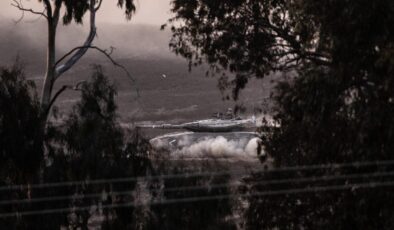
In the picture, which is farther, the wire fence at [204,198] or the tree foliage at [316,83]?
the wire fence at [204,198]

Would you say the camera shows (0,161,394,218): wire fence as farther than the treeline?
No

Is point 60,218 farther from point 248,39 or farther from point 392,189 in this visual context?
point 392,189

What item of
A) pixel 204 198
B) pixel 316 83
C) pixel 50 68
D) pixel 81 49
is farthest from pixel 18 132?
pixel 316 83

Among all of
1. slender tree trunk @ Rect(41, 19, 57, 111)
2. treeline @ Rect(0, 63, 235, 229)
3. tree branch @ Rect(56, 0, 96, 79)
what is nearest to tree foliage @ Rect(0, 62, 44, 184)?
treeline @ Rect(0, 63, 235, 229)

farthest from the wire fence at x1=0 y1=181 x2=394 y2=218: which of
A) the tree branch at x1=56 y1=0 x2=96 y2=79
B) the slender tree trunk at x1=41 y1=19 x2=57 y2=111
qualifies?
→ the tree branch at x1=56 y1=0 x2=96 y2=79

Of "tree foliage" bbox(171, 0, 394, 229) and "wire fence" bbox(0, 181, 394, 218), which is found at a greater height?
"tree foliage" bbox(171, 0, 394, 229)

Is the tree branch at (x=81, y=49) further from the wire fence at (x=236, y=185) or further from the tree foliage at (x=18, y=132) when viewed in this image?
the wire fence at (x=236, y=185)

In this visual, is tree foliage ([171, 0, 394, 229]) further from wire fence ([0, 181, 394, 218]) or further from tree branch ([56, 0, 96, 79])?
tree branch ([56, 0, 96, 79])

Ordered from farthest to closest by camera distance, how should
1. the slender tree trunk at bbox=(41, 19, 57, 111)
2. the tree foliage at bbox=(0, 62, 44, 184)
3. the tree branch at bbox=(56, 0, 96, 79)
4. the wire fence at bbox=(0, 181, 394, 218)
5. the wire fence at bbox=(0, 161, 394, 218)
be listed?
the tree branch at bbox=(56, 0, 96, 79) < the slender tree trunk at bbox=(41, 19, 57, 111) < the tree foliage at bbox=(0, 62, 44, 184) < the wire fence at bbox=(0, 181, 394, 218) < the wire fence at bbox=(0, 161, 394, 218)

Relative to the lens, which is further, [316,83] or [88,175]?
[88,175]

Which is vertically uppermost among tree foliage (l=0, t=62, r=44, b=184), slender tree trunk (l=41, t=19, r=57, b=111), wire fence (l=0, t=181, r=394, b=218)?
slender tree trunk (l=41, t=19, r=57, b=111)

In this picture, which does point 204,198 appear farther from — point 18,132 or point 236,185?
point 18,132

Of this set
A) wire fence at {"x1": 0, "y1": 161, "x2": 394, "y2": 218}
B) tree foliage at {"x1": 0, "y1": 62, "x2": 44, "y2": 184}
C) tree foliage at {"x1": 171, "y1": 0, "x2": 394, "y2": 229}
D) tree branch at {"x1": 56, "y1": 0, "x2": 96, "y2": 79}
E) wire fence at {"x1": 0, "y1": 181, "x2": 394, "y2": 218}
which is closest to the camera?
tree foliage at {"x1": 171, "y1": 0, "x2": 394, "y2": 229}

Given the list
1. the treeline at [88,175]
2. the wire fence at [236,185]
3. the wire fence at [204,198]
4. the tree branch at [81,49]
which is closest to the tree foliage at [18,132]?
the treeline at [88,175]
